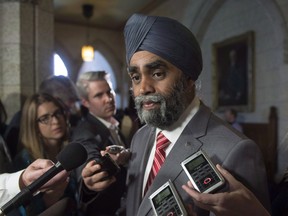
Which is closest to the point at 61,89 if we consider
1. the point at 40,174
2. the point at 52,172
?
the point at 40,174

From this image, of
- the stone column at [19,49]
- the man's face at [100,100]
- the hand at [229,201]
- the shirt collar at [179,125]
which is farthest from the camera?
the stone column at [19,49]

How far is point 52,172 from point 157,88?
48 cm

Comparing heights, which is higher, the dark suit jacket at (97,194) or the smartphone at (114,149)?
the smartphone at (114,149)

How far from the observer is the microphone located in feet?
2.68

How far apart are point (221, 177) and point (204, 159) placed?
0.22 feet

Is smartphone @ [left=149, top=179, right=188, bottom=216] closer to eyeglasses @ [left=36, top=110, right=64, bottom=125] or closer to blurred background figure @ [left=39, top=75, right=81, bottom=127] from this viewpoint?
eyeglasses @ [left=36, top=110, right=64, bottom=125]

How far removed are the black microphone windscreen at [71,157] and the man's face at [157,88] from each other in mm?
293

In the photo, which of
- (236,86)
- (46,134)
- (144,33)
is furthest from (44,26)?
(236,86)

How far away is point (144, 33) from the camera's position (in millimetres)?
1179

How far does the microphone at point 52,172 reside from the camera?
2.68 feet

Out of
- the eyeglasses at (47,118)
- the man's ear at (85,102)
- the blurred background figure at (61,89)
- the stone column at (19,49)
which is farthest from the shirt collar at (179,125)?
the stone column at (19,49)

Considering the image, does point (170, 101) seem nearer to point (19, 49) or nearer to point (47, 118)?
point (47, 118)

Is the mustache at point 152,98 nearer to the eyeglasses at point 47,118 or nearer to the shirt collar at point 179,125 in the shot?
the shirt collar at point 179,125

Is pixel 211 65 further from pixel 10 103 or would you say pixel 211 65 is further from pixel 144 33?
pixel 144 33
